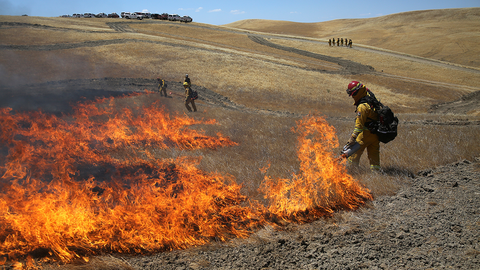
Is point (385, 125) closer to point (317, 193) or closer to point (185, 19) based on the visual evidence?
point (317, 193)

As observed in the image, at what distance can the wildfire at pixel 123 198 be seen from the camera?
4.04 metres

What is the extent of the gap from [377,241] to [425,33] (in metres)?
70.2

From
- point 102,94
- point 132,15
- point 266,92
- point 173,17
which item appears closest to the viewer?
point 102,94

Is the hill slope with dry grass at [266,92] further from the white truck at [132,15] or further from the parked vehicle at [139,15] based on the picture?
the white truck at [132,15]

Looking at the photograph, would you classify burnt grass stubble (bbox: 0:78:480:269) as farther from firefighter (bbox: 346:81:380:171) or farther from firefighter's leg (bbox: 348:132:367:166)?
firefighter's leg (bbox: 348:132:367:166)

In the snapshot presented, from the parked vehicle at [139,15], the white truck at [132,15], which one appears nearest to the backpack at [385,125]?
the parked vehicle at [139,15]

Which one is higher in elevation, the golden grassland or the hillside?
the hillside

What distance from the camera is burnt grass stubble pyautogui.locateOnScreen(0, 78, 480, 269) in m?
3.32

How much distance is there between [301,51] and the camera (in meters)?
40.4

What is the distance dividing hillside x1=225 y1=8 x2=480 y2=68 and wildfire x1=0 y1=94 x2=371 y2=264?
4709cm

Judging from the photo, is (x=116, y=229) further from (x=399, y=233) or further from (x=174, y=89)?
(x=174, y=89)

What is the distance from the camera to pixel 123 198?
495 centimetres

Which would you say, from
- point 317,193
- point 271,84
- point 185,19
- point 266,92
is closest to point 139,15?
point 185,19


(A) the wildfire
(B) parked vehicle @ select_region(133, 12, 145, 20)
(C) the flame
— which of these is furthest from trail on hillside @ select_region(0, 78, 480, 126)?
(B) parked vehicle @ select_region(133, 12, 145, 20)
